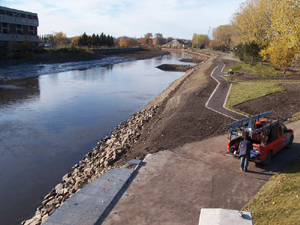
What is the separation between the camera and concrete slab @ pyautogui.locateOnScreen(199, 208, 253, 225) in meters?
4.09

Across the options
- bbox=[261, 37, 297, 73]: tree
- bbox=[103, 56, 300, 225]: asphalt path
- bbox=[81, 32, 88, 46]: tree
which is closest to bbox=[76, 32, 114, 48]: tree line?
bbox=[81, 32, 88, 46]: tree

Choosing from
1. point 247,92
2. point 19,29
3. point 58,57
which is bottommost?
point 247,92

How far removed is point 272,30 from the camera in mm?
32969

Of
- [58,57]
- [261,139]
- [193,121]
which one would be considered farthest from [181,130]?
[58,57]

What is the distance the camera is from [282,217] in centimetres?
576

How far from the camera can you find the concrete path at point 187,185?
687 cm

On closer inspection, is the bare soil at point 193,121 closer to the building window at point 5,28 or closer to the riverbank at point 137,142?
the riverbank at point 137,142

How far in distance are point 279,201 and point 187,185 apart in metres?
2.80

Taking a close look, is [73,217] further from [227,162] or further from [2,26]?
[2,26]

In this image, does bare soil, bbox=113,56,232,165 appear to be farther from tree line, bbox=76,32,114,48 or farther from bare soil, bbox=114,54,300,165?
tree line, bbox=76,32,114,48

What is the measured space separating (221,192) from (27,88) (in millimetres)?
33221

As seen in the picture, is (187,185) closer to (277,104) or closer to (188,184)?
(188,184)

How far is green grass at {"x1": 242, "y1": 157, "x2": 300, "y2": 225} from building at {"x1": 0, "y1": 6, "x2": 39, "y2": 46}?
237 feet

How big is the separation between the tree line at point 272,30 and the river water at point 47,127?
48.2 ft
